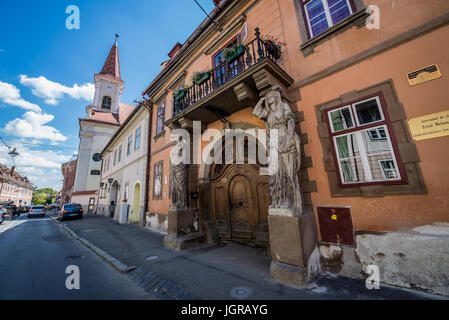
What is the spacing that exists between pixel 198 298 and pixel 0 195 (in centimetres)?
5341

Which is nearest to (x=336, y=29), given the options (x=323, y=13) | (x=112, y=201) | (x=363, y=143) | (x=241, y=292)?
(x=323, y=13)

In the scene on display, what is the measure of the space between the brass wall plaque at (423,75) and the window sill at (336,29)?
1514 millimetres

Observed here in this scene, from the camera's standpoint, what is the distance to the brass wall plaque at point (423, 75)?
116 inches

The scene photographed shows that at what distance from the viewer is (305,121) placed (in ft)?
13.6

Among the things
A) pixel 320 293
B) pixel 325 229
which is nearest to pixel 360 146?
pixel 325 229

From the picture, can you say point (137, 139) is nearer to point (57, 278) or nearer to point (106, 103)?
point (57, 278)

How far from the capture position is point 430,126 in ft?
9.40

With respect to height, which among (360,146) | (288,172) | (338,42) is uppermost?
(338,42)

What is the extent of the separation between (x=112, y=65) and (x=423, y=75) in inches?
1562

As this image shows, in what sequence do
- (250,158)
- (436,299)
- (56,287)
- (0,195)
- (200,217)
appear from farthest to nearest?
(0,195) < (200,217) < (250,158) < (56,287) < (436,299)

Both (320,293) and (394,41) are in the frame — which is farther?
(394,41)

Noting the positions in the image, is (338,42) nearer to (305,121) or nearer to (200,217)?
(305,121)

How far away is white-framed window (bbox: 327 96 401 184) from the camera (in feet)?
10.6

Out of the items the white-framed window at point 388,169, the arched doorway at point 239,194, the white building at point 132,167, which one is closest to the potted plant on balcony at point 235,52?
the arched doorway at point 239,194
